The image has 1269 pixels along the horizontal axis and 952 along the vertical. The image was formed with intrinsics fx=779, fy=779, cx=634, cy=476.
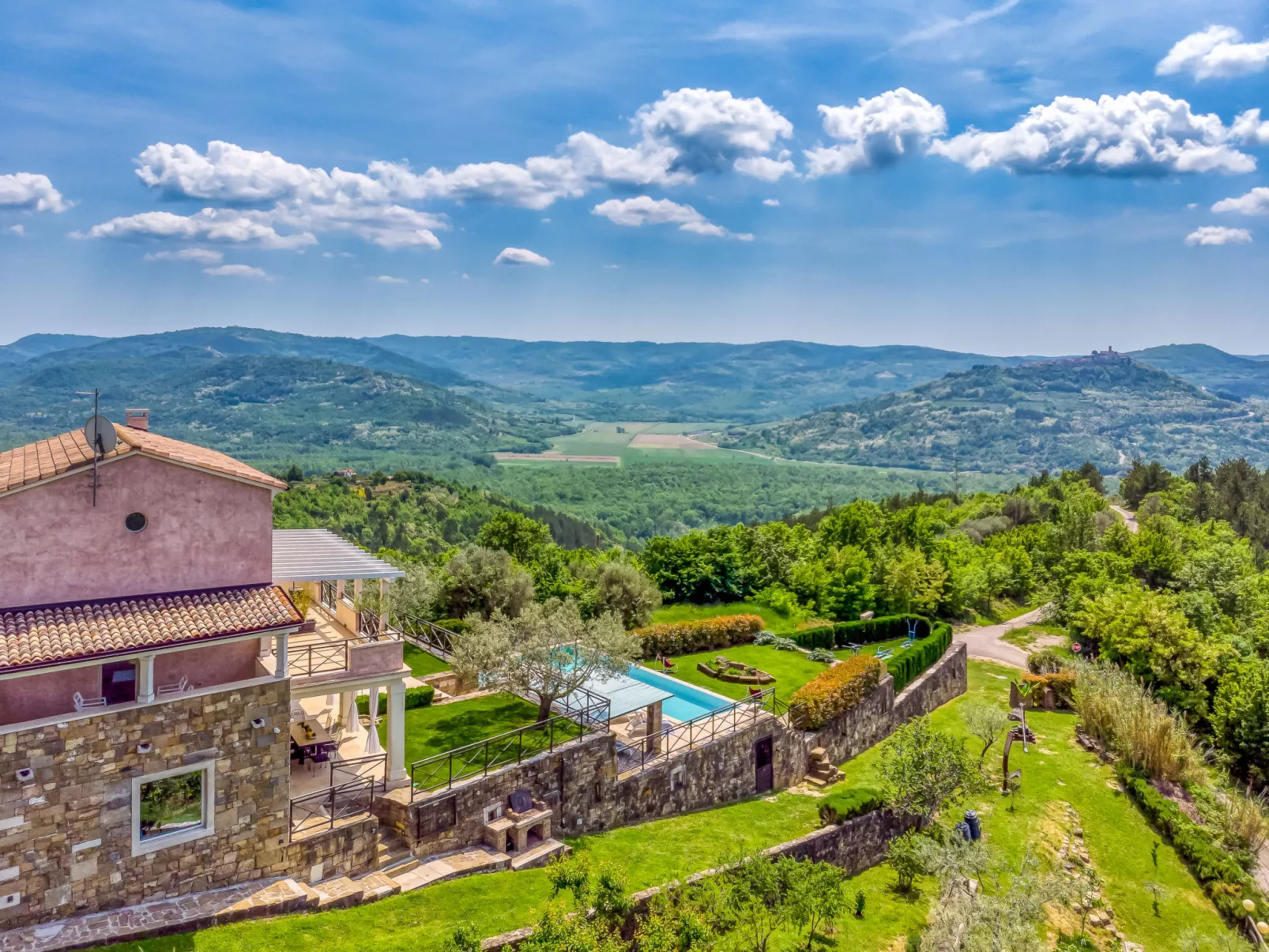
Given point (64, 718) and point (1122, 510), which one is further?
point (1122, 510)

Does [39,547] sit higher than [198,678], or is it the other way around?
[39,547]

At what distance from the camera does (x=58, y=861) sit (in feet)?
42.6

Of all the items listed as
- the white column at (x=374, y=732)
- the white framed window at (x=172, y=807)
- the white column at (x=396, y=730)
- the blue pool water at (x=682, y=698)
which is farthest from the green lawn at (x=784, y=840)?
the white column at (x=374, y=732)

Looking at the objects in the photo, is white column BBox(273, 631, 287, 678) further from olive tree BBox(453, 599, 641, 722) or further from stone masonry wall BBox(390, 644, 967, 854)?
olive tree BBox(453, 599, 641, 722)

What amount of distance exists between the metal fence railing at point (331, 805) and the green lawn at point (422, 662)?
8.99m

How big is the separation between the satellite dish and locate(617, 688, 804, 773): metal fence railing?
14854mm

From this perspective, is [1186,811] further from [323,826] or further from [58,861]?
[58,861]

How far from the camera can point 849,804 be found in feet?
78.7

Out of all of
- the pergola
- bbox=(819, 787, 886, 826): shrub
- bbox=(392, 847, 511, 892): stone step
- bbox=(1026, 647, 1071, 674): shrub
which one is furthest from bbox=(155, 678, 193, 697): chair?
bbox=(1026, 647, 1071, 674): shrub

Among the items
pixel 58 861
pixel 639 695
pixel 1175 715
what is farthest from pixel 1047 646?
pixel 58 861

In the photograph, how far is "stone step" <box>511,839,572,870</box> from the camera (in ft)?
58.0

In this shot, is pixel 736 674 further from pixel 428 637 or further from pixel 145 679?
pixel 145 679

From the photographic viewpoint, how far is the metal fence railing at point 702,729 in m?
22.7

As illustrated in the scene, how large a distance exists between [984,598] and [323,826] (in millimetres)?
53877
